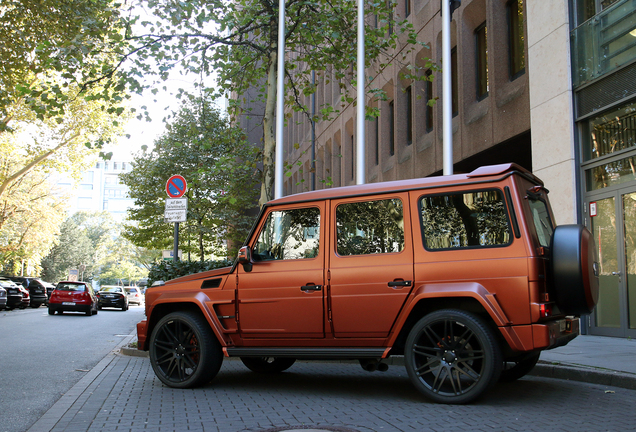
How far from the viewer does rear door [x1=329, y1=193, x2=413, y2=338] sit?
5664mm

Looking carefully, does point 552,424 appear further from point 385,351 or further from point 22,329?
point 22,329

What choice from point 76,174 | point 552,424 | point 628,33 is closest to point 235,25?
point 628,33

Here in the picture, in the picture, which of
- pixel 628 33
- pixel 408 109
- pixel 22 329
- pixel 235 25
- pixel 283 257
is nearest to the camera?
pixel 283 257

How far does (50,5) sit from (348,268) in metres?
14.5

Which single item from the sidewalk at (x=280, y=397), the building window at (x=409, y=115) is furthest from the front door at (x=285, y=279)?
the building window at (x=409, y=115)

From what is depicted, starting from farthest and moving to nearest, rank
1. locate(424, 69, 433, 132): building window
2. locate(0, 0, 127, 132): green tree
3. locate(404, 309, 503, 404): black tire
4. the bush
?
locate(424, 69, 433, 132): building window
locate(0, 0, 127, 132): green tree
the bush
locate(404, 309, 503, 404): black tire

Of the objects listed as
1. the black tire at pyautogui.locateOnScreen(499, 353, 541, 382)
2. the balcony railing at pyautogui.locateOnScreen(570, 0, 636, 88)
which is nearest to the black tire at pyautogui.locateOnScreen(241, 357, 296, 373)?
the black tire at pyautogui.locateOnScreen(499, 353, 541, 382)

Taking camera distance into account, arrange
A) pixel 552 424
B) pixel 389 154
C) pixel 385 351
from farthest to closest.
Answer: pixel 389 154, pixel 385 351, pixel 552 424

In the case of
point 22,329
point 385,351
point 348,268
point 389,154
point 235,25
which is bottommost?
point 22,329

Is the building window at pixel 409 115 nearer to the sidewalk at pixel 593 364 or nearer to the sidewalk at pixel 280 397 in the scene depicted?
the sidewalk at pixel 593 364

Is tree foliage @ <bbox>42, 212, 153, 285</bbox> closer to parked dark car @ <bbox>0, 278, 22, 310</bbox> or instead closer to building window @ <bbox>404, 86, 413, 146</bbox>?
parked dark car @ <bbox>0, 278, 22, 310</bbox>

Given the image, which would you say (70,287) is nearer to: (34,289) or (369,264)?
(34,289)

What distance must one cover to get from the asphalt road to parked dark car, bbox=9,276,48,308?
68.2 ft

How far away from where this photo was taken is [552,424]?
15.2 feet
